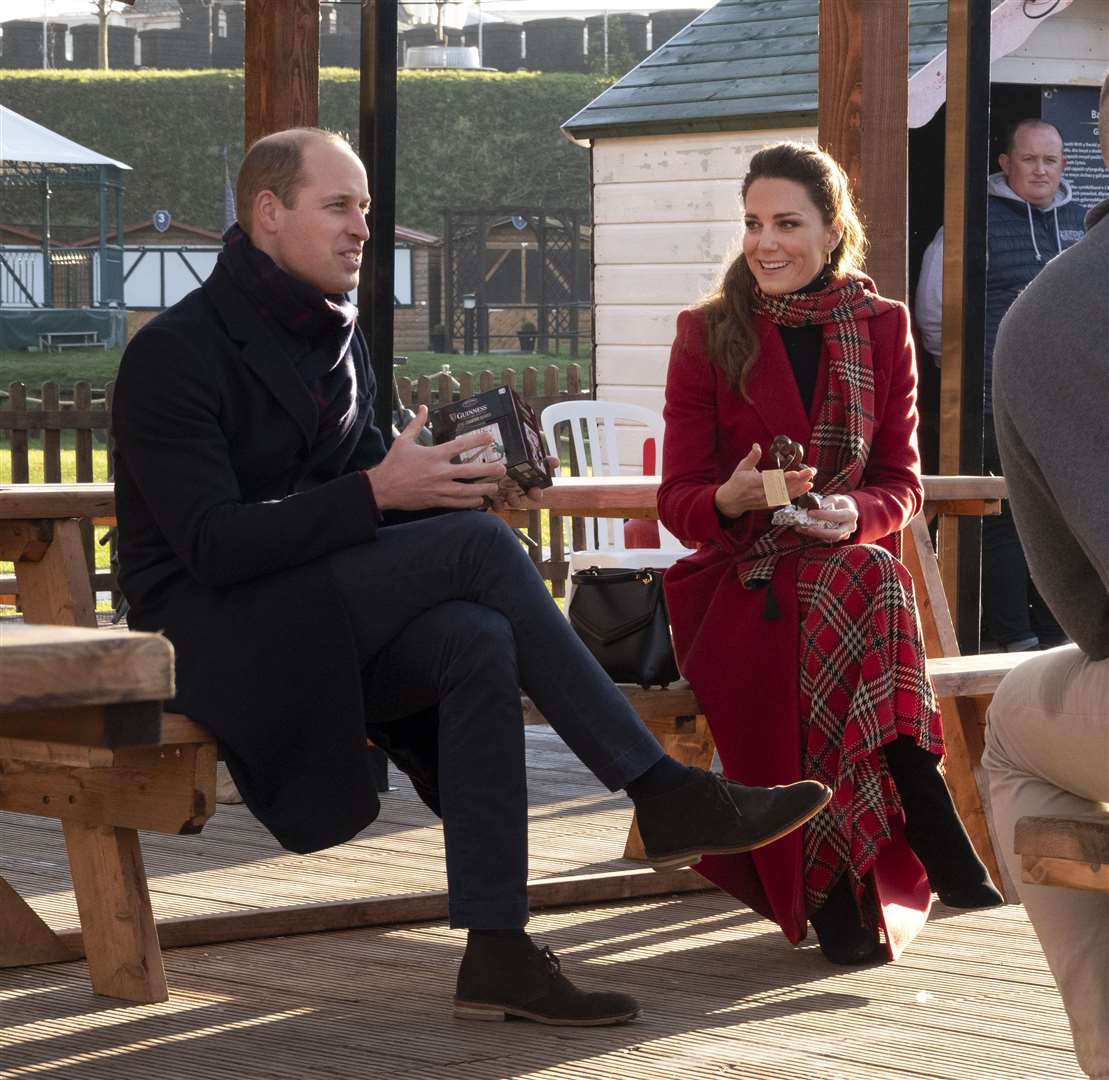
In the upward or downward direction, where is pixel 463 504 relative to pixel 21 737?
upward

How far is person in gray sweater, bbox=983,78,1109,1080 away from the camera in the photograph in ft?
7.72

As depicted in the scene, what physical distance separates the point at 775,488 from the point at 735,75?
6589mm

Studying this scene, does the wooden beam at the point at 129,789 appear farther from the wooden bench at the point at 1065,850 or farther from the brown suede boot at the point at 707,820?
the wooden bench at the point at 1065,850

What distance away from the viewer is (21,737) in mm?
2836

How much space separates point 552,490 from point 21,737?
1.61 meters

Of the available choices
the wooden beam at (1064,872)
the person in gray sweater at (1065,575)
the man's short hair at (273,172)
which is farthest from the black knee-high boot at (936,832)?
the man's short hair at (273,172)

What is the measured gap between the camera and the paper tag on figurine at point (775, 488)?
364 cm

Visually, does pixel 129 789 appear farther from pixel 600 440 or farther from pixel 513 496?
pixel 600 440

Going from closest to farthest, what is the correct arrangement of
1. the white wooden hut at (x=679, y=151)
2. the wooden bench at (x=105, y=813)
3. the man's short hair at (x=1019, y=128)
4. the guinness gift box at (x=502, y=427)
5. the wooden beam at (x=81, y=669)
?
1. the wooden beam at (x=81, y=669)
2. the wooden bench at (x=105, y=813)
3. the guinness gift box at (x=502, y=427)
4. the man's short hair at (x=1019, y=128)
5. the white wooden hut at (x=679, y=151)

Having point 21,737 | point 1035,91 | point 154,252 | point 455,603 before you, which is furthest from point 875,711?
point 154,252

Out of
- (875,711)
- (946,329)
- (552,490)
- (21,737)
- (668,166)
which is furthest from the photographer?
(668,166)

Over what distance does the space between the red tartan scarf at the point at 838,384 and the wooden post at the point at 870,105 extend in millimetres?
1127

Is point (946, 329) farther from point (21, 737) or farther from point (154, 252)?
point (154, 252)

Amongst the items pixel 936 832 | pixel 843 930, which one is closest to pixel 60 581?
pixel 843 930
